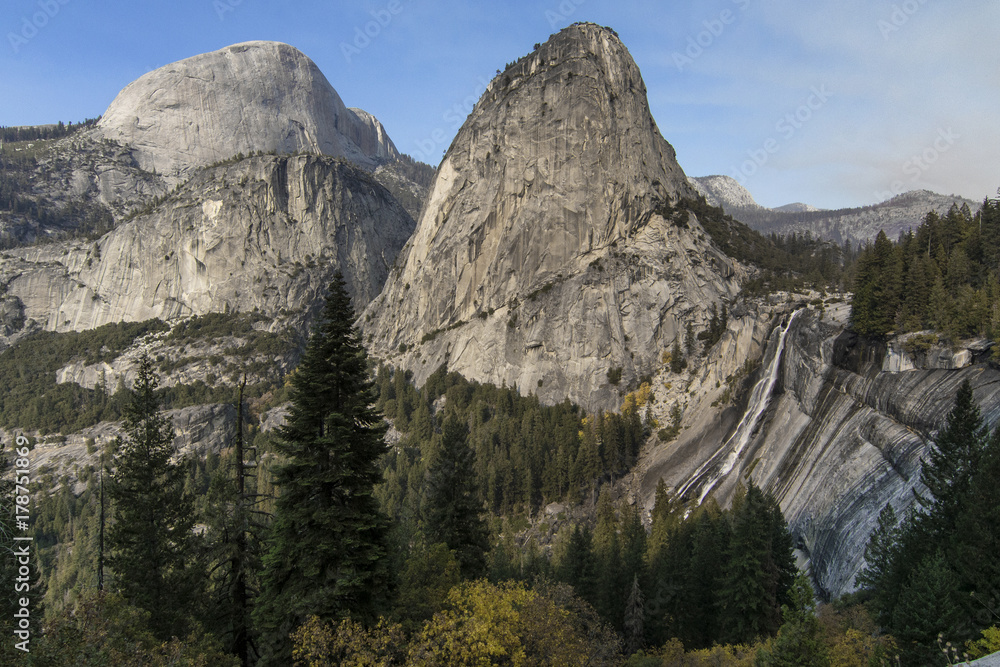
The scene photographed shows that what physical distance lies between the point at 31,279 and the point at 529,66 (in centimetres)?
15366

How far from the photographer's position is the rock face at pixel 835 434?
44.2 metres

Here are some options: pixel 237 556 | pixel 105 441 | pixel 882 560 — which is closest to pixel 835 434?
pixel 882 560

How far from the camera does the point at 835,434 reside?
2152 inches

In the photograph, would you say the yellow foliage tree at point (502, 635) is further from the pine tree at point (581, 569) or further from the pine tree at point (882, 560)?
the pine tree at point (581, 569)

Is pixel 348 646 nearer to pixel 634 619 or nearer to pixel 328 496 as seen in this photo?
pixel 328 496

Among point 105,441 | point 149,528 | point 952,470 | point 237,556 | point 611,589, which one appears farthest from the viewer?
point 105,441

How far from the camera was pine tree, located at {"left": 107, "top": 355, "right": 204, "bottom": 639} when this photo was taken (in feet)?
78.7

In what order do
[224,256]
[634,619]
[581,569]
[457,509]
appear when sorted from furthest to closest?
1. [224,256]
2. [581,569]
3. [634,619]
4. [457,509]

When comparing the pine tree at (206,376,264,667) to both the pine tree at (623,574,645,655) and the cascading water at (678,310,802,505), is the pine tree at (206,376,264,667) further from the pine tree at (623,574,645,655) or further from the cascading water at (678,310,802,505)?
the cascading water at (678,310,802,505)

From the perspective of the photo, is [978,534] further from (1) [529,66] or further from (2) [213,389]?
(2) [213,389]

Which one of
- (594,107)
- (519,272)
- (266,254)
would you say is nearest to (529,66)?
(594,107)

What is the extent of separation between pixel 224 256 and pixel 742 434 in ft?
458

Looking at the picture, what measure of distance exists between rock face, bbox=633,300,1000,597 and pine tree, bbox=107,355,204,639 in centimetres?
4093

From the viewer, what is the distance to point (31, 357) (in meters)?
160
